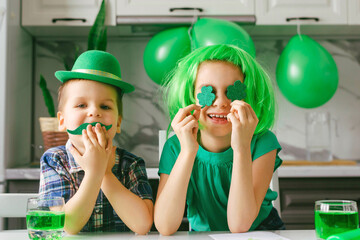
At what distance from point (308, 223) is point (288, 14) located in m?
1.08

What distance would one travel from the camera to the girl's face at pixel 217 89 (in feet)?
3.37

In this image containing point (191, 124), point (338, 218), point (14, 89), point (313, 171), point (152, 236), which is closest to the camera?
point (338, 218)

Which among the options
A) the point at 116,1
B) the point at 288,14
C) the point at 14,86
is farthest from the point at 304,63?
the point at 14,86

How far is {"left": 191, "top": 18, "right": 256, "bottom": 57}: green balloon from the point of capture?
1789 millimetres

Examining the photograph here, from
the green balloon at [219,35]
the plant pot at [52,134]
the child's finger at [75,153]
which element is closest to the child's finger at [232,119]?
the child's finger at [75,153]

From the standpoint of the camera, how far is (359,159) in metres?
2.44

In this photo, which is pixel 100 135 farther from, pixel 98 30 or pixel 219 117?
pixel 98 30

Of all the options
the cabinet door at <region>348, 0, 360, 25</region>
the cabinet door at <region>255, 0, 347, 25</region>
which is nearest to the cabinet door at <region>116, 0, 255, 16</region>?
the cabinet door at <region>255, 0, 347, 25</region>

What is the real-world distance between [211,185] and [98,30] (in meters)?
1.23

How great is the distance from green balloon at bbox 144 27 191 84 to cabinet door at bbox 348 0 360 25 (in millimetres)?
889

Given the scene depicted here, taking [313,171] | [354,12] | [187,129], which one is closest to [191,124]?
[187,129]

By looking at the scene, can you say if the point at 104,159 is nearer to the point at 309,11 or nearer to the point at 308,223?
the point at 308,223

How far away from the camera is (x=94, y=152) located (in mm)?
917

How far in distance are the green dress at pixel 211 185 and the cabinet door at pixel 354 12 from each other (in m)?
1.32
